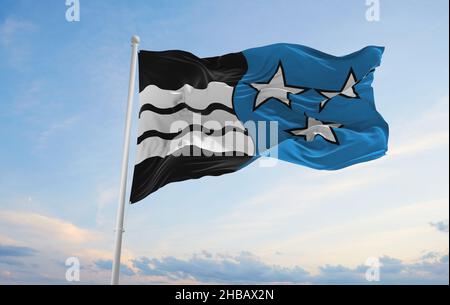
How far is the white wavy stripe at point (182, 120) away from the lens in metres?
9.86

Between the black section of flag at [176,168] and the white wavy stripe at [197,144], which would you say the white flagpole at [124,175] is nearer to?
the black section of flag at [176,168]

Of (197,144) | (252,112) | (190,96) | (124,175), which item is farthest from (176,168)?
(252,112)

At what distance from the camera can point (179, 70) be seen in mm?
10492

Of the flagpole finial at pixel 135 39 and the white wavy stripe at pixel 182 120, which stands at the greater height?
the flagpole finial at pixel 135 39

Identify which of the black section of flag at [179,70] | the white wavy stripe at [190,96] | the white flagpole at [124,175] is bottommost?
the white flagpole at [124,175]

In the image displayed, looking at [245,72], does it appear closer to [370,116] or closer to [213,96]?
[213,96]

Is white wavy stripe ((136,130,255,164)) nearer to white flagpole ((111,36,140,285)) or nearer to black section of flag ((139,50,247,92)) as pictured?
white flagpole ((111,36,140,285))

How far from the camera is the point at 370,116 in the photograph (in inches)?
412

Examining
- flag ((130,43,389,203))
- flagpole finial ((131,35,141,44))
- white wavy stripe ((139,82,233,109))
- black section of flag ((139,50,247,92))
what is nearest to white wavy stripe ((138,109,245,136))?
flag ((130,43,389,203))

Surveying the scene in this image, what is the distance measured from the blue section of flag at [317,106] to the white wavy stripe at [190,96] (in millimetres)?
294

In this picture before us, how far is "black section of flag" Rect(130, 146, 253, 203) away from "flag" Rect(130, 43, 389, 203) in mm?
20

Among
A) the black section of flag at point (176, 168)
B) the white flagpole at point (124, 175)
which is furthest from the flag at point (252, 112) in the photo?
the white flagpole at point (124, 175)

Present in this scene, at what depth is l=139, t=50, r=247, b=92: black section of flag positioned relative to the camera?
33.9 ft

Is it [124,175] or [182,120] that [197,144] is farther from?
[124,175]
